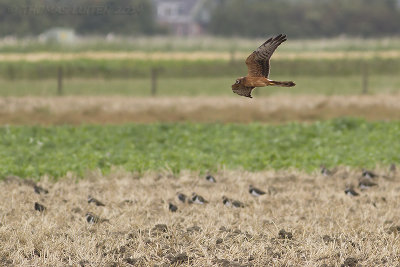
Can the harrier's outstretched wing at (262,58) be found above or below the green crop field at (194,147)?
above

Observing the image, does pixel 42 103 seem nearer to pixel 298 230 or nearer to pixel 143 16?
pixel 298 230

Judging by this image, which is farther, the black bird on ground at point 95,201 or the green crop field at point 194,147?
the green crop field at point 194,147

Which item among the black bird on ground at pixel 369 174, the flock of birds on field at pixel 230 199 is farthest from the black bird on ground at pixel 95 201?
the black bird on ground at pixel 369 174

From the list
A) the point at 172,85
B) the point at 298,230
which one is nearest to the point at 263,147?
the point at 298,230

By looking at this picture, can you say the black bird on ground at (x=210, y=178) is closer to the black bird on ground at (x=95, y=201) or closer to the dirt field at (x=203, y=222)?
the dirt field at (x=203, y=222)

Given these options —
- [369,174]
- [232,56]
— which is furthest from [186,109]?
[232,56]

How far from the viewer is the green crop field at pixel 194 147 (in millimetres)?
14281

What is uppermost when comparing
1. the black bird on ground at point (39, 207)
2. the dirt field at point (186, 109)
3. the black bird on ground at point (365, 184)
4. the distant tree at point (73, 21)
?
the distant tree at point (73, 21)

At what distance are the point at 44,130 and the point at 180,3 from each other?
86350 millimetres

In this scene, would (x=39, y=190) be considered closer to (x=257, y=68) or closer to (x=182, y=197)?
(x=182, y=197)

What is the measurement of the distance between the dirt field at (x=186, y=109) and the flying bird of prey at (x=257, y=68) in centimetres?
1935

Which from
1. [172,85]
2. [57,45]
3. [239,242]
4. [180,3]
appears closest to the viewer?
[239,242]

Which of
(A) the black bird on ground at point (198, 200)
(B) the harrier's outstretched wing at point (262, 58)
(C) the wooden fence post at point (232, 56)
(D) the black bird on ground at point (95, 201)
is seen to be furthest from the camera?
(C) the wooden fence post at point (232, 56)

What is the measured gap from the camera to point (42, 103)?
26906mm
